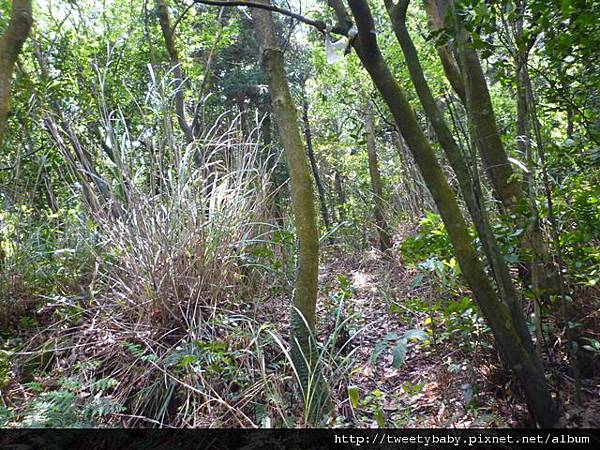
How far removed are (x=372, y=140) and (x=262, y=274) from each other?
4926 millimetres

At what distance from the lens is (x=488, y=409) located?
2.06 m

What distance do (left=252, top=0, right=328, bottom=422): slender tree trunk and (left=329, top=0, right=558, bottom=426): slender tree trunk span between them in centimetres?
72

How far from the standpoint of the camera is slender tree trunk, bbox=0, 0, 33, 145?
1.88 metres

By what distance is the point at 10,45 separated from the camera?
6.33ft

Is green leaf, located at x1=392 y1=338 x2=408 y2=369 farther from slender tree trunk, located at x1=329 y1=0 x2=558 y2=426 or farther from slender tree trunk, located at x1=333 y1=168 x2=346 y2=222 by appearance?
slender tree trunk, located at x1=333 y1=168 x2=346 y2=222

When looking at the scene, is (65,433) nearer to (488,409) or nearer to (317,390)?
(317,390)

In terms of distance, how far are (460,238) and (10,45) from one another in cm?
204

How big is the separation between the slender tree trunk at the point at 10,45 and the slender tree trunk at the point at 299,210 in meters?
1.10

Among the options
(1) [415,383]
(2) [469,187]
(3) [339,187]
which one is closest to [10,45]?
(2) [469,187]

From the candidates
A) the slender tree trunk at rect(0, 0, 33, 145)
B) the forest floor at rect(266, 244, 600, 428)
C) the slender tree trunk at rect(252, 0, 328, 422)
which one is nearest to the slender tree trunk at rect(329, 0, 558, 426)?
the forest floor at rect(266, 244, 600, 428)

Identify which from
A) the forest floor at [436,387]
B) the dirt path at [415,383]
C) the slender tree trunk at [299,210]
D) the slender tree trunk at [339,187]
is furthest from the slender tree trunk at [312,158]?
the slender tree trunk at [299,210]

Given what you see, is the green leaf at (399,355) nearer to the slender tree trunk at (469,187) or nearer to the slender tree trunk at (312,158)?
the slender tree trunk at (469,187)

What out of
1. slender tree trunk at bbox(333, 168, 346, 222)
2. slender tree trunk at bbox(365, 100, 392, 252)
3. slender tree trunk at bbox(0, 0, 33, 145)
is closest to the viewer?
slender tree trunk at bbox(0, 0, 33, 145)

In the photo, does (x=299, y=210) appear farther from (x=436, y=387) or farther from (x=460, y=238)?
(x=436, y=387)
